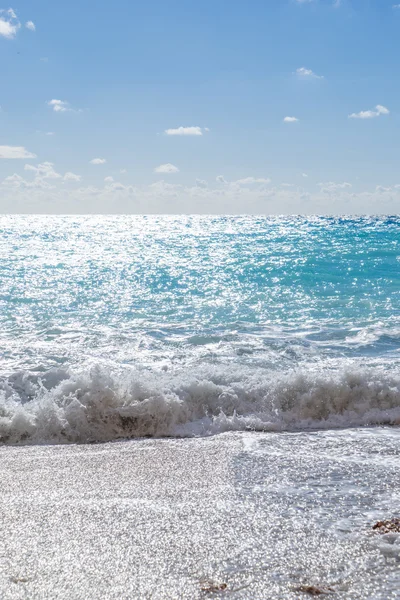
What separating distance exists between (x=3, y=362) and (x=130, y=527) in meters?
6.66

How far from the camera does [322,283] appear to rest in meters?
20.1

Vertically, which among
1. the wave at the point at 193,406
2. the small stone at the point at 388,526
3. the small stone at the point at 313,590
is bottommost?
the wave at the point at 193,406

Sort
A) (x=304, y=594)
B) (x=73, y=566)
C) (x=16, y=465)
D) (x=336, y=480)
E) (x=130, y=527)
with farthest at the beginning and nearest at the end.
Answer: (x=16, y=465) → (x=336, y=480) → (x=130, y=527) → (x=73, y=566) → (x=304, y=594)

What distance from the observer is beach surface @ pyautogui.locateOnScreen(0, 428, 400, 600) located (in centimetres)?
314

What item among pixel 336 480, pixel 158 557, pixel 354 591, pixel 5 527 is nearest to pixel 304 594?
pixel 354 591

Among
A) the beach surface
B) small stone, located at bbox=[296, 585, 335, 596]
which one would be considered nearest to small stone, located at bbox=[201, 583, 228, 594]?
the beach surface

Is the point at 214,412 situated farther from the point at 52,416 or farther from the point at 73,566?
the point at 73,566

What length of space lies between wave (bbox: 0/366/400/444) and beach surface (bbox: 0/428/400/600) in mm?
809

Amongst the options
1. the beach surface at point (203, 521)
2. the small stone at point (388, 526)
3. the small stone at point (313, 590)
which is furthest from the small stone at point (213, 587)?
the small stone at point (388, 526)

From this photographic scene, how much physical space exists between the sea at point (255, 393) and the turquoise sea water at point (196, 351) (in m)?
0.03

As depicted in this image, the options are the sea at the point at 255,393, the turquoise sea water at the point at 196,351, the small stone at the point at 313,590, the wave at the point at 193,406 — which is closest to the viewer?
the small stone at the point at 313,590

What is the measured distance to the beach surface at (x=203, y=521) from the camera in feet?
10.3

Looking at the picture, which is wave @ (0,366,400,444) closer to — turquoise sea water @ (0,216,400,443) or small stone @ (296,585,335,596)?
turquoise sea water @ (0,216,400,443)

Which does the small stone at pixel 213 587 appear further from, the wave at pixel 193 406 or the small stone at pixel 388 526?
the wave at pixel 193 406
